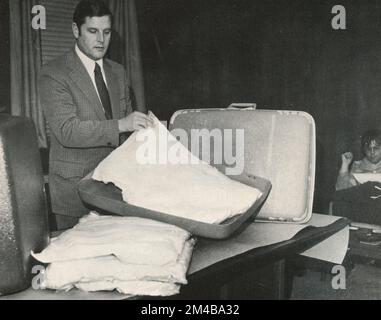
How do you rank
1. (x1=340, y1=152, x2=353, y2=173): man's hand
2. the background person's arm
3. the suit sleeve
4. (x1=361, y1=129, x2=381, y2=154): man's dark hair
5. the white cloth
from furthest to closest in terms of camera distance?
(x1=340, y1=152, x2=353, y2=173): man's hand
the background person's arm
(x1=361, y1=129, x2=381, y2=154): man's dark hair
the suit sleeve
the white cloth

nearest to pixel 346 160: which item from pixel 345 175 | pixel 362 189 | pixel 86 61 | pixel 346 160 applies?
pixel 346 160

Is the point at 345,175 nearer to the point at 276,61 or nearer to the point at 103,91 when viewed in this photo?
the point at 276,61

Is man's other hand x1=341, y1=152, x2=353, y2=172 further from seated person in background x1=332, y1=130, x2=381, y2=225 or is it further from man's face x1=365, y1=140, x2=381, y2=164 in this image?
man's face x1=365, y1=140, x2=381, y2=164

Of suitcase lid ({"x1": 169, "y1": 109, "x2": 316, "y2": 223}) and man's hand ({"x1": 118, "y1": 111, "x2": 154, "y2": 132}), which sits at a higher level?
man's hand ({"x1": 118, "y1": 111, "x2": 154, "y2": 132})

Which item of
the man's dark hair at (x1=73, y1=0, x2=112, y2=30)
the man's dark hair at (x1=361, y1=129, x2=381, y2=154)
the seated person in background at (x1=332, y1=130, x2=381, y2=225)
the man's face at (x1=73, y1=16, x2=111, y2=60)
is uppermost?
the man's dark hair at (x1=73, y1=0, x2=112, y2=30)

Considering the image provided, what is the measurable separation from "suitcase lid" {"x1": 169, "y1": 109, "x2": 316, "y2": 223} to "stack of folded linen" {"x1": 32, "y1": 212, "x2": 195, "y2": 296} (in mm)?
504

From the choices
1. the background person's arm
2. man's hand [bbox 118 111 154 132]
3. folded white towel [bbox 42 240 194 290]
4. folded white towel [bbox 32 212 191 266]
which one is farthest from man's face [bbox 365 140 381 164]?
folded white towel [bbox 42 240 194 290]

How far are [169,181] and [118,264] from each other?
29cm

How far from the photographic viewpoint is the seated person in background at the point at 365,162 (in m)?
3.97

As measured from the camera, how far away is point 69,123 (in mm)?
1868

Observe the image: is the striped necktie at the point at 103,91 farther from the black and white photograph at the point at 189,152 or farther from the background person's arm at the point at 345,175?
the background person's arm at the point at 345,175

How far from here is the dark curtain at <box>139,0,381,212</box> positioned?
4180 millimetres

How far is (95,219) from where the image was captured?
111cm
